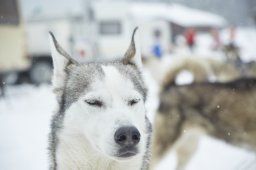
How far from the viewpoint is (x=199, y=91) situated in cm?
454

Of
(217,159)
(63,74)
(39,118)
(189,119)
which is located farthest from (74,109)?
(39,118)

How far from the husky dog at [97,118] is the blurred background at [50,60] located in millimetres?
399

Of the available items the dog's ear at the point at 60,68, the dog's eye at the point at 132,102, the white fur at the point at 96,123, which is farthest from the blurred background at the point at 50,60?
the dog's eye at the point at 132,102

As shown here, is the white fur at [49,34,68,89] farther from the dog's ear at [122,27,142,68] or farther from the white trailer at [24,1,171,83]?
the white trailer at [24,1,171,83]

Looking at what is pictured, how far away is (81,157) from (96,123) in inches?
11.7

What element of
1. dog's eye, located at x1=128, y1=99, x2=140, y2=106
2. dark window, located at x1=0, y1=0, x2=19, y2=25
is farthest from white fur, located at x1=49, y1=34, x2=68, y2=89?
→ dark window, located at x1=0, y1=0, x2=19, y2=25

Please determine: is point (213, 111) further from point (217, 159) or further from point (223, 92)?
point (217, 159)

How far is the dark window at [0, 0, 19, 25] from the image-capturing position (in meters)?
11.5

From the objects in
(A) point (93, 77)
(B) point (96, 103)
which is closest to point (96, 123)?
(B) point (96, 103)

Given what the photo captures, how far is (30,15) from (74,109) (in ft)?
41.8

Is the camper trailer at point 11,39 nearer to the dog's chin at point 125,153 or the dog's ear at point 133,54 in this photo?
the dog's ear at point 133,54

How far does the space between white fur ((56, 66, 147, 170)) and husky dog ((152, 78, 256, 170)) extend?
1861mm

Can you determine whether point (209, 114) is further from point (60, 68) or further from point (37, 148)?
point (37, 148)

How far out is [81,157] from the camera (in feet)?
8.28
